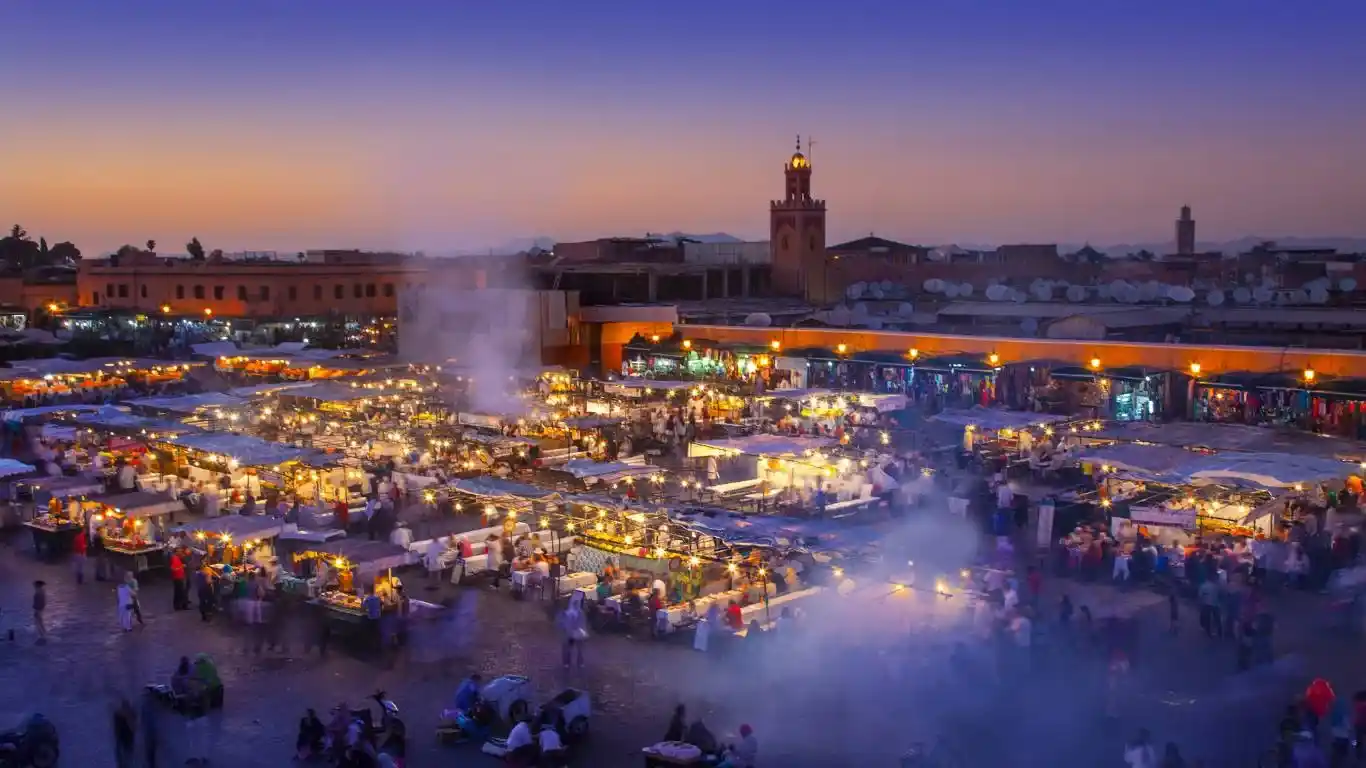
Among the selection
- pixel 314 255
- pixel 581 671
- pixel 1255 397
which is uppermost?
pixel 314 255

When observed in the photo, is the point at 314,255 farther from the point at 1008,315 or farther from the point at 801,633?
the point at 801,633

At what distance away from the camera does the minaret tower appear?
40281 mm

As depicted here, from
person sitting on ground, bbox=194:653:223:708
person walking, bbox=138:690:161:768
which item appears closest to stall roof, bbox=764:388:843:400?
person sitting on ground, bbox=194:653:223:708

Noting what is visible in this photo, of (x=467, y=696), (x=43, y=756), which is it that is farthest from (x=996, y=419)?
(x=43, y=756)

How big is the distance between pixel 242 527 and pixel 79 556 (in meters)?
1.76

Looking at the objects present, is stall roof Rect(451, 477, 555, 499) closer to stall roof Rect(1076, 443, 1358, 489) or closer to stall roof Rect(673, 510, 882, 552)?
stall roof Rect(673, 510, 882, 552)

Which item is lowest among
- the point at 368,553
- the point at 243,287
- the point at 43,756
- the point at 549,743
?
the point at 43,756

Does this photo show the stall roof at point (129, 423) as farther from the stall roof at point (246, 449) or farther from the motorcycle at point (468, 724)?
the motorcycle at point (468, 724)

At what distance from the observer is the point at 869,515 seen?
537 inches

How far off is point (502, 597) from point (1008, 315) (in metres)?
19.9

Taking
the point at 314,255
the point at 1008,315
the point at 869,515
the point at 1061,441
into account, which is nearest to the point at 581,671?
the point at 869,515

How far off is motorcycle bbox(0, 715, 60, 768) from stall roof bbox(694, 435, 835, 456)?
8445 mm

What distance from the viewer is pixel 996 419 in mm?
16828

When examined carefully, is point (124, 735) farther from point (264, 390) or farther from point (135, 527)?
point (264, 390)
